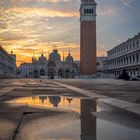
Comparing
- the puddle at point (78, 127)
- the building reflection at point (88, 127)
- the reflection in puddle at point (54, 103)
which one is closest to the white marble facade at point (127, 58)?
the reflection in puddle at point (54, 103)

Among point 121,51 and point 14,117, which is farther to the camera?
point 121,51

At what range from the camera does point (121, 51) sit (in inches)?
5251

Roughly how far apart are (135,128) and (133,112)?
3090 mm

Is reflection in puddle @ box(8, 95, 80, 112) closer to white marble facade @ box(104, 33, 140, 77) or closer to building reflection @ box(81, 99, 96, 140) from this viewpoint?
building reflection @ box(81, 99, 96, 140)

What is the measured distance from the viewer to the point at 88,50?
134 metres

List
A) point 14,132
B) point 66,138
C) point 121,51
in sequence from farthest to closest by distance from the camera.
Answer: point 121,51
point 14,132
point 66,138

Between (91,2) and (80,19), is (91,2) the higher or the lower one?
the higher one

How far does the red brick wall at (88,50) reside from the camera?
438 feet

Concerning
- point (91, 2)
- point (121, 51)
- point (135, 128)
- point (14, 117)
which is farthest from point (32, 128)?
point (91, 2)

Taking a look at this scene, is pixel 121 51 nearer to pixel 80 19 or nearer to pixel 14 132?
pixel 80 19

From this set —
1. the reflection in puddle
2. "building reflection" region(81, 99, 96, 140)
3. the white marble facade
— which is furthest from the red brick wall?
"building reflection" region(81, 99, 96, 140)

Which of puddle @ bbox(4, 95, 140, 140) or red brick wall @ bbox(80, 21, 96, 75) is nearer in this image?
puddle @ bbox(4, 95, 140, 140)

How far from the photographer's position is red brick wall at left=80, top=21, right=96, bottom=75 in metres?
133

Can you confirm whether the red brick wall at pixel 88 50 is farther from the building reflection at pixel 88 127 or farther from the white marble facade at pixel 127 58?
the building reflection at pixel 88 127
